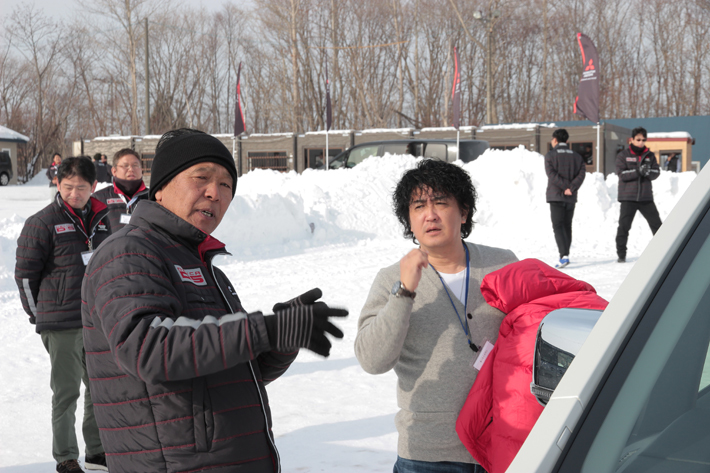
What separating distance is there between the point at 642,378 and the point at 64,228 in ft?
12.5

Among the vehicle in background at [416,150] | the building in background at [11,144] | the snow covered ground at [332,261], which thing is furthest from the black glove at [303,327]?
the building in background at [11,144]

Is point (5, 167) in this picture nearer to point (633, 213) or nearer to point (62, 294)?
point (633, 213)

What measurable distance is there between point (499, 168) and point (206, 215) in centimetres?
1467

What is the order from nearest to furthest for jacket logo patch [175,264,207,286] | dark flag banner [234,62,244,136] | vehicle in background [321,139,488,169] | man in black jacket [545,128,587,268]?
jacket logo patch [175,264,207,286] → man in black jacket [545,128,587,268] → vehicle in background [321,139,488,169] → dark flag banner [234,62,244,136]

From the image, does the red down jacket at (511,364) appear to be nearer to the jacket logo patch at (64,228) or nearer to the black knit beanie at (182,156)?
the black knit beanie at (182,156)

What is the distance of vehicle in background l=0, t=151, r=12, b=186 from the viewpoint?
1359 inches

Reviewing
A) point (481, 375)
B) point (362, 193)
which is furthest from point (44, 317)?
point (362, 193)

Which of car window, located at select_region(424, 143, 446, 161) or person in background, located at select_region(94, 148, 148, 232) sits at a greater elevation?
car window, located at select_region(424, 143, 446, 161)

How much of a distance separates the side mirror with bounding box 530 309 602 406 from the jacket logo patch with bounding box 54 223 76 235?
3468 mm

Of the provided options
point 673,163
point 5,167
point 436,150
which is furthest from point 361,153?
point 5,167

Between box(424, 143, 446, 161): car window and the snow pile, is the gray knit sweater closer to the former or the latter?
the snow pile

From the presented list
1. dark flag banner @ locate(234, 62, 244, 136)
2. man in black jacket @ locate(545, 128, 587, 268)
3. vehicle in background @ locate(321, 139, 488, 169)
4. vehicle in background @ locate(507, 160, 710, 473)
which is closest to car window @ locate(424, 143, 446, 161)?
vehicle in background @ locate(321, 139, 488, 169)

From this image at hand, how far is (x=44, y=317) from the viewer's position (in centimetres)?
387

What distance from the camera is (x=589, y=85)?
55.3ft
